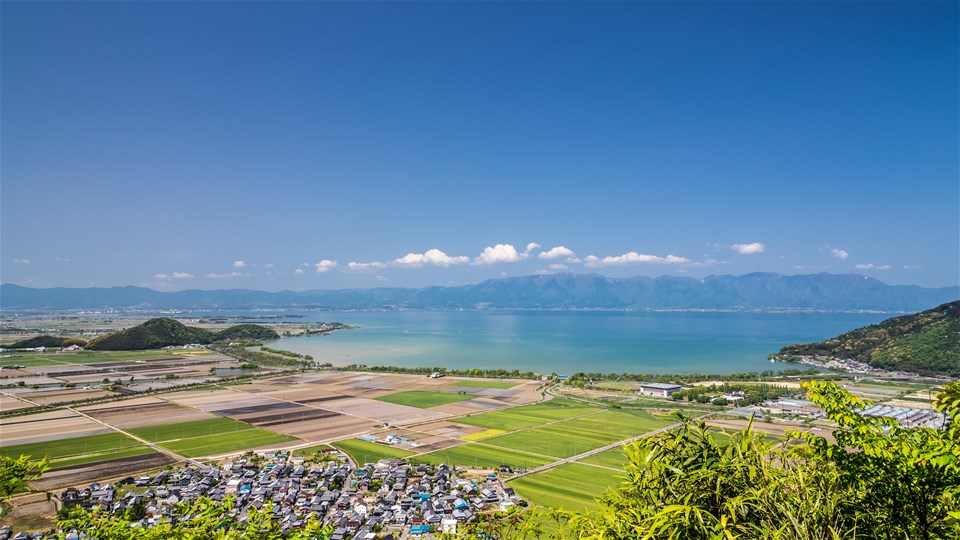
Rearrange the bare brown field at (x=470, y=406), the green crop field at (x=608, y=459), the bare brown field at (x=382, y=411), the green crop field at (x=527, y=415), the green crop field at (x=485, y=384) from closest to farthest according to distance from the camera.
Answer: the green crop field at (x=608, y=459)
the green crop field at (x=527, y=415)
the bare brown field at (x=382, y=411)
the bare brown field at (x=470, y=406)
the green crop field at (x=485, y=384)

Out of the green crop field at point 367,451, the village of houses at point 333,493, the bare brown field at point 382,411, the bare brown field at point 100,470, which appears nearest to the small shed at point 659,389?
the bare brown field at point 382,411

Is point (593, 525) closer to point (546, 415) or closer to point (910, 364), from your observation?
point (546, 415)

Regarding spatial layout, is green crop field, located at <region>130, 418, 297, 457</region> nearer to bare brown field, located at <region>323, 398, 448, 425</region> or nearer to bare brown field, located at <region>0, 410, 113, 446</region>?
bare brown field, located at <region>0, 410, 113, 446</region>

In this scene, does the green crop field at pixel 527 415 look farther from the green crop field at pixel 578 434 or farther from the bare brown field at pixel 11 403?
the bare brown field at pixel 11 403

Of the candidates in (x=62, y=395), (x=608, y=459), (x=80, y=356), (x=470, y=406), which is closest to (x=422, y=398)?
(x=470, y=406)

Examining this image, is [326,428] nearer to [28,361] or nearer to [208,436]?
[208,436]

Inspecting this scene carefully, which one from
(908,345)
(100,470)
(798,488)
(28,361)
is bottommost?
(28,361)
